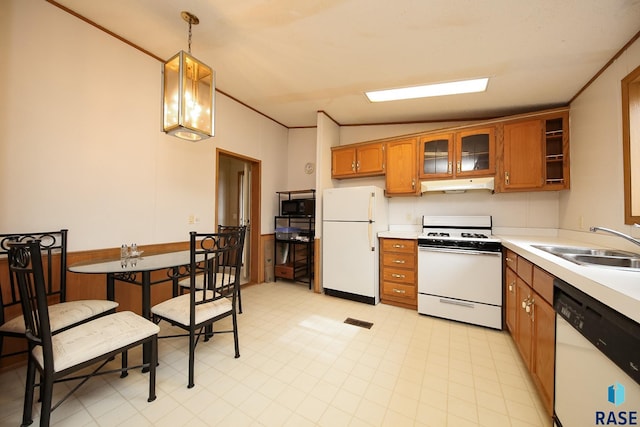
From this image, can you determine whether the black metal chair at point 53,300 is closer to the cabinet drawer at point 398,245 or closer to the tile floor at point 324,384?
the tile floor at point 324,384

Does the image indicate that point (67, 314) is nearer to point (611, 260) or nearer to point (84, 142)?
point (84, 142)

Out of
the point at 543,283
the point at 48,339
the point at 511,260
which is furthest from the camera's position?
the point at 511,260

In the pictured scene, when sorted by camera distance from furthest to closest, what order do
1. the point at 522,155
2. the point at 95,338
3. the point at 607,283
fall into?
the point at 522,155
the point at 95,338
the point at 607,283

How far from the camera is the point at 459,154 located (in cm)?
298

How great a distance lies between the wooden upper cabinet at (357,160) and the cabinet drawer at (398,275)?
1377 millimetres

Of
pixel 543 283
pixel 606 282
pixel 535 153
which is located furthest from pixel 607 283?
pixel 535 153

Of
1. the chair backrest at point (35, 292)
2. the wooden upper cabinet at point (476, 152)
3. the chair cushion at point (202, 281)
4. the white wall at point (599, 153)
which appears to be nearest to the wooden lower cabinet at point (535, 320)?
the white wall at point (599, 153)

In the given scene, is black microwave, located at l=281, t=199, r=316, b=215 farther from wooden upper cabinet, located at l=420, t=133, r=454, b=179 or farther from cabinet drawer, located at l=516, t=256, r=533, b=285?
cabinet drawer, located at l=516, t=256, r=533, b=285

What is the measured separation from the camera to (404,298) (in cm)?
299

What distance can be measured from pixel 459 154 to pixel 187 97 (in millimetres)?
2943

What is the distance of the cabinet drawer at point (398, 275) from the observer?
9.62ft

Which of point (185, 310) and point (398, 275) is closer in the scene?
point (185, 310)

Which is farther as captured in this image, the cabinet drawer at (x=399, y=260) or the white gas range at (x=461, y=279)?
the cabinet drawer at (x=399, y=260)

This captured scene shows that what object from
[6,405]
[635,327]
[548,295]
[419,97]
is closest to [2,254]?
[6,405]
